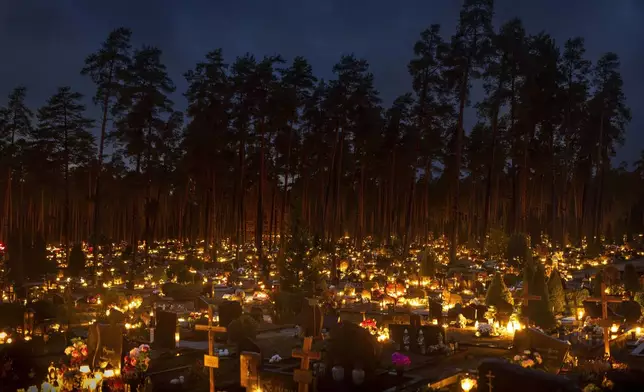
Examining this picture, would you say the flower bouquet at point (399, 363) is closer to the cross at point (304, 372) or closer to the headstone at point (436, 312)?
the cross at point (304, 372)

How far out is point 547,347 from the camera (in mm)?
15383

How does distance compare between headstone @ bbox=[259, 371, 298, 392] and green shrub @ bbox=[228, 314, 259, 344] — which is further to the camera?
green shrub @ bbox=[228, 314, 259, 344]

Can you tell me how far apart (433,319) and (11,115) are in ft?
131

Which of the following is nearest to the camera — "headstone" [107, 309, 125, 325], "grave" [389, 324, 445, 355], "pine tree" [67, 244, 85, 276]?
"grave" [389, 324, 445, 355]

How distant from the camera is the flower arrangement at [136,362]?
47.8 ft

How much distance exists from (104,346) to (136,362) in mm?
1099

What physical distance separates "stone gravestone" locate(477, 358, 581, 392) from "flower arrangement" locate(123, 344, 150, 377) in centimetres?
712

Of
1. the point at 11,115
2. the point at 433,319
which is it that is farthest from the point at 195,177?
the point at 433,319

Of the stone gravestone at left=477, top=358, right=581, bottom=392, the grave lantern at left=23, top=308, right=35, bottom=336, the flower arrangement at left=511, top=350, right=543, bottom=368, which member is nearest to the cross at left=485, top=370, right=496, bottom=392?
the stone gravestone at left=477, top=358, right=581, bottom=392

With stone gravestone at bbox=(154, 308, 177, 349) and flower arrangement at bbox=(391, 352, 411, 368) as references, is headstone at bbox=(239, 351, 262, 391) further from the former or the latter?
stone gravestone at bbox=(154, 308, 177, 349)

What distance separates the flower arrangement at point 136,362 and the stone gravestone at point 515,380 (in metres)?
7.12

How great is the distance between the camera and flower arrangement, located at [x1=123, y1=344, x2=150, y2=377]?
47.8 ft

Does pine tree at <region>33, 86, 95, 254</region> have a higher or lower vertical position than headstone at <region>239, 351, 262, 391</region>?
higher

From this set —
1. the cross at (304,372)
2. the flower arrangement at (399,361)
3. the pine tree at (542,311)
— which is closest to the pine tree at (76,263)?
the pine tree at (542,311)
